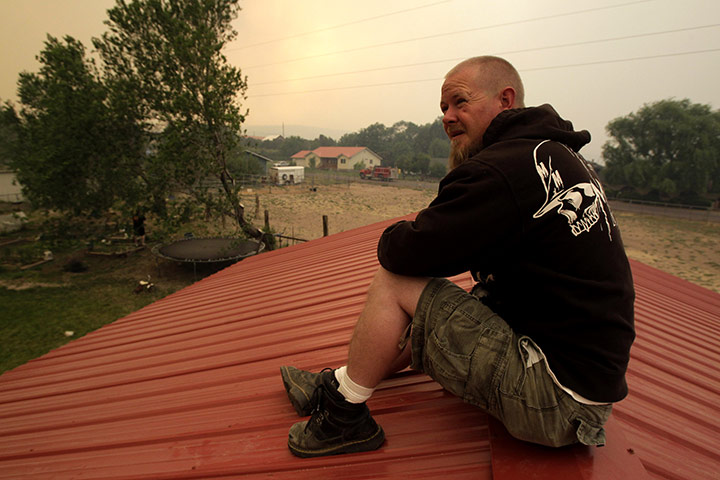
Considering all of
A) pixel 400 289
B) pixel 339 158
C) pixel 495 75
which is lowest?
pixel 400 289

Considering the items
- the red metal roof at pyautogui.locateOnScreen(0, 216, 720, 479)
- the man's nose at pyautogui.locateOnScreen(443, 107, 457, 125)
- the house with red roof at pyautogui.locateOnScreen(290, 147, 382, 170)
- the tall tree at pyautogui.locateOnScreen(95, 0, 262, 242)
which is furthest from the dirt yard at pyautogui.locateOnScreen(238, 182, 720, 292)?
the house with red roof at pyautogui.locateOnScreen(290, 147, 382, 170)

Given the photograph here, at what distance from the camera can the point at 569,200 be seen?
1.20m

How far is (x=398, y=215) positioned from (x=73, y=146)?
19.8 metres

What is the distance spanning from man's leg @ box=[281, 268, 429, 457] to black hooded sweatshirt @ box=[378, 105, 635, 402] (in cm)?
23

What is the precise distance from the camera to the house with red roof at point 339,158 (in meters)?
68.1

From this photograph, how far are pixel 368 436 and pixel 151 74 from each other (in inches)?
583

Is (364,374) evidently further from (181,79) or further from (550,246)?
(181,79)

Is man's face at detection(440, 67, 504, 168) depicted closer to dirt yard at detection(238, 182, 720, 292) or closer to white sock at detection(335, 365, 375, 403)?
white sock at detection(335, 365, 375, 403)

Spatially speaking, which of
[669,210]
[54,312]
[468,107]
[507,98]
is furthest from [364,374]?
[669,210]

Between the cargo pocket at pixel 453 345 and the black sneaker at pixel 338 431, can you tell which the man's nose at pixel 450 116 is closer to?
the cargo pocket at pixel 453 345

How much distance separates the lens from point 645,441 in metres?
1.51

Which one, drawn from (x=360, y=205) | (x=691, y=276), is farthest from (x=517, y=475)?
(x=360, y=205)

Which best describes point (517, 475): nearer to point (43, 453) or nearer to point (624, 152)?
point (43, 453)

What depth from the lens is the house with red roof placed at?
6806cm
